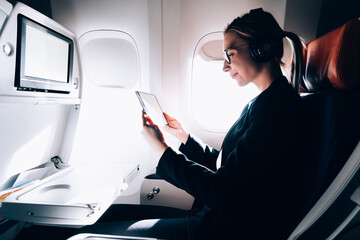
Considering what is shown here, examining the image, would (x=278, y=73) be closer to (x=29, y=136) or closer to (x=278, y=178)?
(x=278, y=178)

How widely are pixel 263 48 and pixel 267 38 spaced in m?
0.06

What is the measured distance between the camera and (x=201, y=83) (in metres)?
1.71

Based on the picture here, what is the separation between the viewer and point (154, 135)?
913 mm

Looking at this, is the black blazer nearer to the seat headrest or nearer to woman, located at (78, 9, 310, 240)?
woman, located at (78, 9, 310, 240)

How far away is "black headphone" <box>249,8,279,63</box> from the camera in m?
0.81

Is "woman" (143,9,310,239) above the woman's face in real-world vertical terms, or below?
below

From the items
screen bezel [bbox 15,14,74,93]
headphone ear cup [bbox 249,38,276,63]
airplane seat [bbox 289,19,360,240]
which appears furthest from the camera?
screen bezel [bbox 15,14,74,93]

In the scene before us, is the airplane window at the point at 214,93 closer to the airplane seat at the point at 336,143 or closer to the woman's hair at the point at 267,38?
the woman's hair at the point at 267,38

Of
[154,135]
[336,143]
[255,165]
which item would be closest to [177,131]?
[154,135]

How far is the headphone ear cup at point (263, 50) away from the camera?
2.65 ft

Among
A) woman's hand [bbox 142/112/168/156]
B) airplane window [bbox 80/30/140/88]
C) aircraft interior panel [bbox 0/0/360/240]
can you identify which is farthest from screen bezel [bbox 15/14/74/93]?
woman's hand [bbox 142/112/168/156]

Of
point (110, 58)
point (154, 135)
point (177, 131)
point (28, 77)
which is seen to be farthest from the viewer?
point (110, 58)

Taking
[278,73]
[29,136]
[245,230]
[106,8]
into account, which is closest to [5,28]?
[29,136]

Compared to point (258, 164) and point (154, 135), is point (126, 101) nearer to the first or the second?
point (154, 135)
